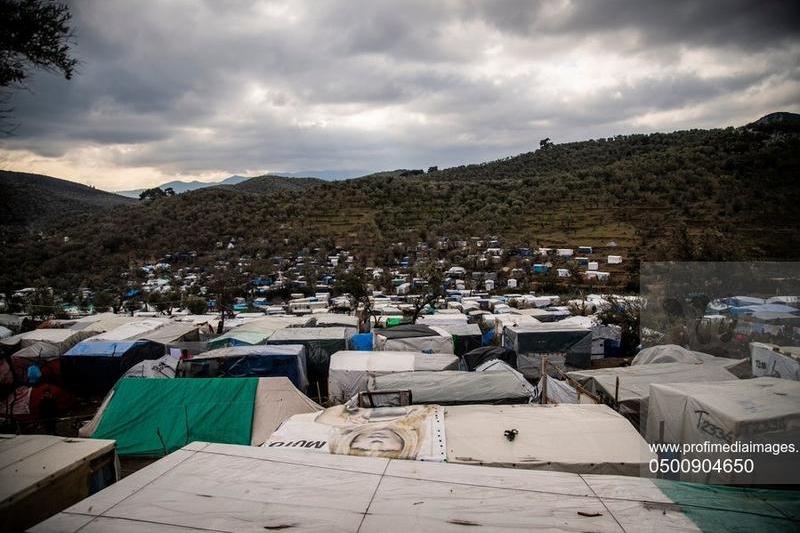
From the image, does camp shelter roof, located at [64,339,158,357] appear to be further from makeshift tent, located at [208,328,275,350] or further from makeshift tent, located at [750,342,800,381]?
makeshift tent, located at [750,342,800,381]

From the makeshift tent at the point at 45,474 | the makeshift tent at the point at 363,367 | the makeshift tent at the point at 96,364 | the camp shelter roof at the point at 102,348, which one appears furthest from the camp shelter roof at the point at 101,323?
the makeshift tent at the point at 45,474

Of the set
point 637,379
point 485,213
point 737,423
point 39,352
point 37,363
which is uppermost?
point 485,213

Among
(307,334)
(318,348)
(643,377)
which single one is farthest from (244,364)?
(643,377)

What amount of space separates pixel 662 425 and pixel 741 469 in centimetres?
126

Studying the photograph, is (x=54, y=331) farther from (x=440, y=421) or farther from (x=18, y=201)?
(x=440, y=421)

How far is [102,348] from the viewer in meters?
12.8

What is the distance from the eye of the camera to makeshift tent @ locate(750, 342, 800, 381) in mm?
7484

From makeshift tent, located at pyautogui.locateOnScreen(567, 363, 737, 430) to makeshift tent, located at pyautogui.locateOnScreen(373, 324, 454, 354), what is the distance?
516cm

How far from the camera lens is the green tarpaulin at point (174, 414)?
817 centimetres

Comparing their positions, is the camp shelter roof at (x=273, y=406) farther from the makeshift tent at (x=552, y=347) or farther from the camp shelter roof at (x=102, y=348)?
the makeshift tent at (x=552, y=347)

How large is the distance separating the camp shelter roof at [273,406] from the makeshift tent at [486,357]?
221 inches

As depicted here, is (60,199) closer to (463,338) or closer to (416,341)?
(416,341)

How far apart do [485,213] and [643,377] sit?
36382 millimetres

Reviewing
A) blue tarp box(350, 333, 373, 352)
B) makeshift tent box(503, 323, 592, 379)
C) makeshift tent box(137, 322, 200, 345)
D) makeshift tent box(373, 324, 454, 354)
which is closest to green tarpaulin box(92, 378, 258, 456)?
blue tarp box(350, 333, 373, 352)
